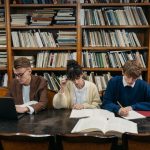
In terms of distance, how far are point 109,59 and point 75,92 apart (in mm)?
1138

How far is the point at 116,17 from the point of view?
385 cm

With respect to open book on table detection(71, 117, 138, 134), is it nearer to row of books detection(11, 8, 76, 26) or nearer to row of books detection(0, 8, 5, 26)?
row of books detection(11, 8, 76, 26)

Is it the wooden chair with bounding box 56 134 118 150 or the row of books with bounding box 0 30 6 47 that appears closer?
the wooden chair with bounding box 56 134 118 150

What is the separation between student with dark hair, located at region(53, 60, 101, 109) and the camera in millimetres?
2777

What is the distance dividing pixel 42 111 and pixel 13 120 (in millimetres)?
382

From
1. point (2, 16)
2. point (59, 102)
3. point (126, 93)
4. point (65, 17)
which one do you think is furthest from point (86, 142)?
point (2, 16)

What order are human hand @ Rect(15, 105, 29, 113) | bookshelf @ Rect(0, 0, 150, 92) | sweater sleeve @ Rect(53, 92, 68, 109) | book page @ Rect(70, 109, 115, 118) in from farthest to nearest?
bookshelf @ Rect(0, 0, 150, 92) → sweater sleeve @ Rect(53, 92, 68, 109) → human hand @ Rect(15, 105, 29, 113) → book page @ Rect(70, 109, 115, 118)

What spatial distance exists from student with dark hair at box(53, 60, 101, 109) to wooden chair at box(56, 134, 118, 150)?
39.9 inches

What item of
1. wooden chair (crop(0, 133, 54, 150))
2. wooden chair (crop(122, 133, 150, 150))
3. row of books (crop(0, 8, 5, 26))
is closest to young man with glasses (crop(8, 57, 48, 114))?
wooden chair (crop(0, 133, 54, 150))

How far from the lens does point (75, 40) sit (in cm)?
389

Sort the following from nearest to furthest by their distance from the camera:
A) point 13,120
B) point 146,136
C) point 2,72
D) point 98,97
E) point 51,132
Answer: point 146,136, point 51,132, point 13,120, point 98,97, point 2,72

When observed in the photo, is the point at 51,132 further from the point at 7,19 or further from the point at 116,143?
the point at 7,19

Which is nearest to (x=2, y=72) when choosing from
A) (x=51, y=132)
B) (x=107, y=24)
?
(x=107, y=24)

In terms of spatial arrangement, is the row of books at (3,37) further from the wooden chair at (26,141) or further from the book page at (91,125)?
the wooden chair at (26,141)
